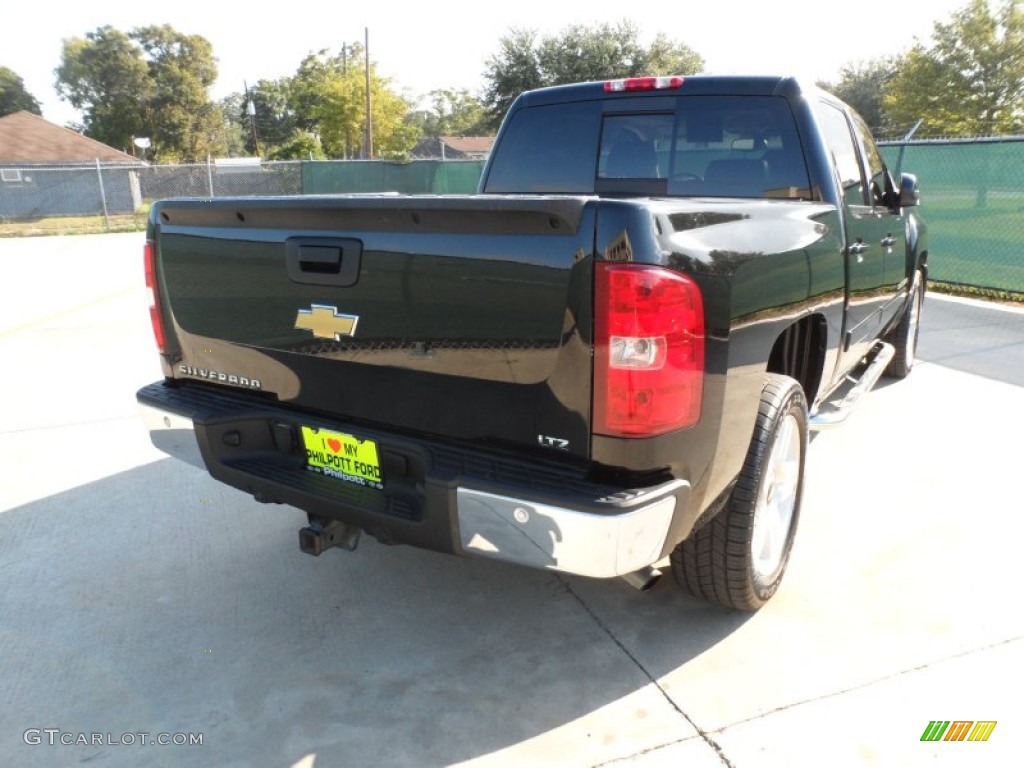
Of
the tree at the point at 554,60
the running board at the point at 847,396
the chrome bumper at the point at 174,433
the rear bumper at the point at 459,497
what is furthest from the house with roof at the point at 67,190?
the rear bumper at the point at 459,497

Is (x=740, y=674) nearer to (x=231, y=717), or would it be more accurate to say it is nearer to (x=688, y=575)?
(x=688, y=575)

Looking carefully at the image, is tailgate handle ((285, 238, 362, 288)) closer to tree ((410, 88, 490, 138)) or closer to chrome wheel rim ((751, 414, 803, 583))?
chrome wheel rim ((751, 414, 803, 583))

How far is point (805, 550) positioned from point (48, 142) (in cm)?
4906

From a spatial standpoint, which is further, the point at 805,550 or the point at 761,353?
the point at 805,550

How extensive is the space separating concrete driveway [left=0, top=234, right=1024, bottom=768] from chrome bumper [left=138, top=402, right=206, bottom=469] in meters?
0.62

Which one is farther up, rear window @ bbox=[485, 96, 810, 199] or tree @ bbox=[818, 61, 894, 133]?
tree @ bbox=[818, 61, 894, 133]

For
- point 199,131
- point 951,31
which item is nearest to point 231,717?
point 951,31

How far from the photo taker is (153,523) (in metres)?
3.75

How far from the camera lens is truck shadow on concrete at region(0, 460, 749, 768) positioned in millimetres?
2330

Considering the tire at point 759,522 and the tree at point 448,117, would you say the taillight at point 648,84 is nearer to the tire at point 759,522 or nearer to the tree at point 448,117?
the tire at point 759,522

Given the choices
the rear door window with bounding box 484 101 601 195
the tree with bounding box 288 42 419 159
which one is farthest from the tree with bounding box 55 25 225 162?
the rear door window with bounding box 484 101 601 195

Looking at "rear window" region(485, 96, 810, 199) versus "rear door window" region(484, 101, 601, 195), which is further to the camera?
"rear door window" region(484, 101, 601, 195)

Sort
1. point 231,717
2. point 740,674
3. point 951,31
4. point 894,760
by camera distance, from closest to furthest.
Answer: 1. point 894,760
2. point 231,717
3. point 740,674
4. point 951,31

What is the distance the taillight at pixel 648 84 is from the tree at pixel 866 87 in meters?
58.3
